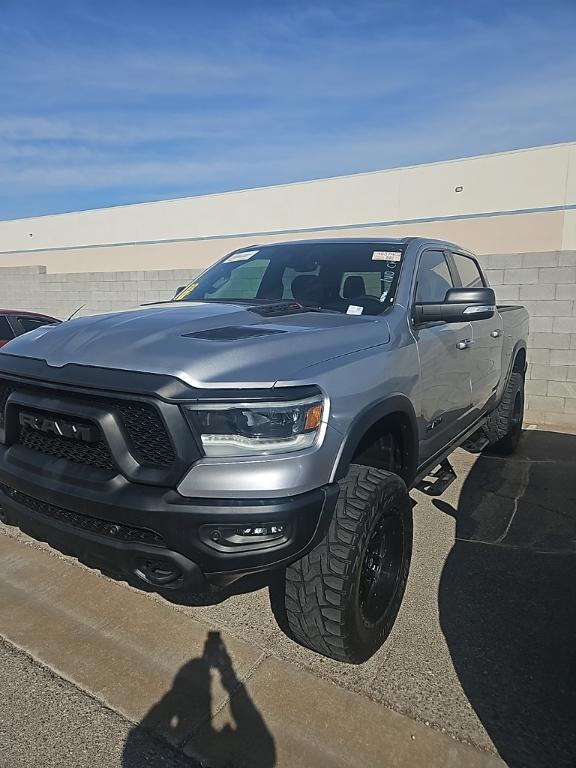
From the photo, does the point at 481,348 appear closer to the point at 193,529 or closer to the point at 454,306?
the point at 454,306

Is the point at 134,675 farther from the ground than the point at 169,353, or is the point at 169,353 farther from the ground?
the point at 169,353

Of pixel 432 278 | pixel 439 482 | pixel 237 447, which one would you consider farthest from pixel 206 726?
pixel 432 278

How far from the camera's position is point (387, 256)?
331cm

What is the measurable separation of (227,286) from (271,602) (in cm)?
196

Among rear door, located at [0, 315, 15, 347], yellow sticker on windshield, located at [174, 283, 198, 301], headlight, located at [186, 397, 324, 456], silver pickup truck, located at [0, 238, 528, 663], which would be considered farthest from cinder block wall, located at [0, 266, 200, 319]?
headlight, located at [186, 397, 324, 456]

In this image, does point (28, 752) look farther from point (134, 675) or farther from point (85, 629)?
point (85, 629)

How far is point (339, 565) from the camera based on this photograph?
7.06ft

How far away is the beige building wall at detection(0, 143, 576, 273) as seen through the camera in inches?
762

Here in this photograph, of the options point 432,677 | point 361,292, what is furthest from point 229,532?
point 361,292

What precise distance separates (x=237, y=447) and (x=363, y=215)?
2298 cm

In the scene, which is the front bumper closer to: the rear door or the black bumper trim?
the black bumper trim

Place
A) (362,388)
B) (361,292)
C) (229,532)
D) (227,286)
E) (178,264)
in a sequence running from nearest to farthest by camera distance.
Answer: (229,532), (362,388), (361,292), (227,286), (178,264)

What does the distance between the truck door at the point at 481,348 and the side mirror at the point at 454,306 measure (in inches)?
28.1

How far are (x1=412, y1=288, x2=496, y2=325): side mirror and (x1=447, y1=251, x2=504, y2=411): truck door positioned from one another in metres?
0.71
